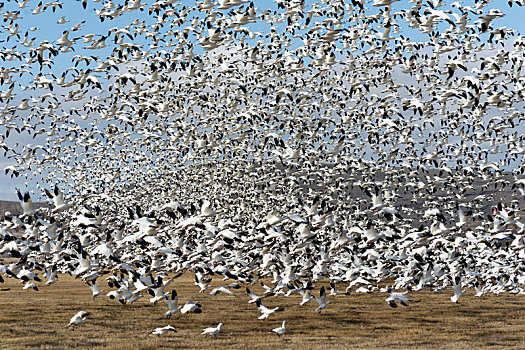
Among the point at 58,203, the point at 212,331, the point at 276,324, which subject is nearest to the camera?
the point at 58,203

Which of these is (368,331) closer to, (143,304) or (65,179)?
(143,304)

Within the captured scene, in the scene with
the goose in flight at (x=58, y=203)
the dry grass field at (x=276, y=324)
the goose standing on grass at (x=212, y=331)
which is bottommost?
the dry grass field at (x=276, y=324)

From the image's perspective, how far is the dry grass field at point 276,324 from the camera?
26.1m

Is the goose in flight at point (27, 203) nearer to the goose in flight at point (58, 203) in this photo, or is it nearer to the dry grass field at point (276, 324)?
the goose in flight at point (58, 203)

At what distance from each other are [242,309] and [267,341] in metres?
11.2

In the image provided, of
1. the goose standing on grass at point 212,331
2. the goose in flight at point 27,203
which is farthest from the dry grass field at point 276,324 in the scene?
the goose in flight at point 27,203

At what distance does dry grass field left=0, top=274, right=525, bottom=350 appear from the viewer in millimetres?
26094

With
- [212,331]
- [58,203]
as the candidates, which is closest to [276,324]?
[212,331]

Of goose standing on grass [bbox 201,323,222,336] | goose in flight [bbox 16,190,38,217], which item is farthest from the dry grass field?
goose in flight [bbox 16,190,38,217]

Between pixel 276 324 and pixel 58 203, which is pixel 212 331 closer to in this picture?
pixel 276 324

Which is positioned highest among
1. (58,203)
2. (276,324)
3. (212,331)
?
(58,203)

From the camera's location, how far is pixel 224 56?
1531 inches

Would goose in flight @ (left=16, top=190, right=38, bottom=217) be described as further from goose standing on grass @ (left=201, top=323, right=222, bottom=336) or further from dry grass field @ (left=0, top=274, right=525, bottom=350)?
goose standing on grass @ (left=201, top=323, right=222, bottom=336)

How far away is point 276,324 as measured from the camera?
31578 millimetres
